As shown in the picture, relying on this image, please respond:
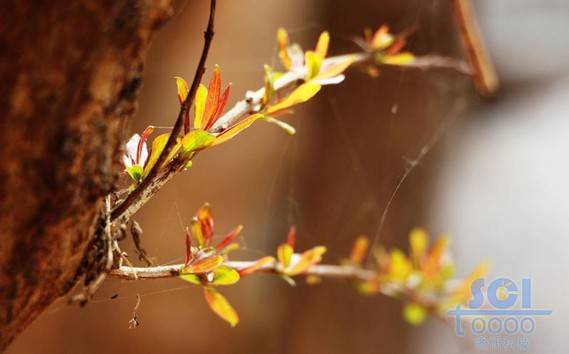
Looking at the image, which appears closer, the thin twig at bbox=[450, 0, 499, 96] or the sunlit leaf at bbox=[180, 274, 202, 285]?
the sunlit leaf at bbox=[180, 274, 202, 285]

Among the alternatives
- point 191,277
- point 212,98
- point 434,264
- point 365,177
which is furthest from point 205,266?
point 365,177

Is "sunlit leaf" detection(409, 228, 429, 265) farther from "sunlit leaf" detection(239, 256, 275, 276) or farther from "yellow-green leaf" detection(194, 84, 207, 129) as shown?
"yellow-green leaf" detection(194, 84, 207, 129)

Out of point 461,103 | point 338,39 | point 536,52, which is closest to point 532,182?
point 461,103

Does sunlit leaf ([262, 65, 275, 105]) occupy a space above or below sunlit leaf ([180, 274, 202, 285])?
above

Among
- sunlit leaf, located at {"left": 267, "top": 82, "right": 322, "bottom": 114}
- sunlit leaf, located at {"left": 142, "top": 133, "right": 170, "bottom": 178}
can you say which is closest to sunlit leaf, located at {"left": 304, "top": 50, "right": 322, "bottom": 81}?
sunlit leaf, located at {"left": 267, "top": 82, "right": 322, "bottom": 114}

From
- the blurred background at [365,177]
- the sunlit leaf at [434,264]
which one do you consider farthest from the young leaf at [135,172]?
the sunlit leaf at [434,264]

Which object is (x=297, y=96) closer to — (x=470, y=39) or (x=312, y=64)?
(x=312, y=64)
